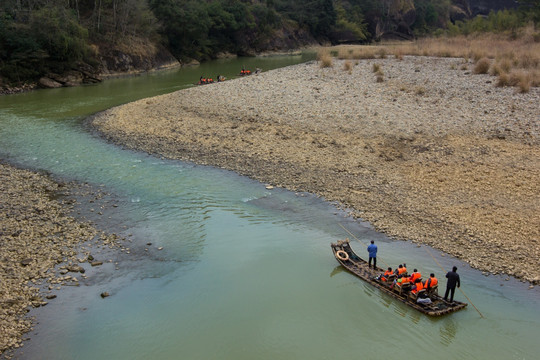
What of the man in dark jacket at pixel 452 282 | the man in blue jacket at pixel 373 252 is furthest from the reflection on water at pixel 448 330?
the man in blue jacket at pixel 373 252

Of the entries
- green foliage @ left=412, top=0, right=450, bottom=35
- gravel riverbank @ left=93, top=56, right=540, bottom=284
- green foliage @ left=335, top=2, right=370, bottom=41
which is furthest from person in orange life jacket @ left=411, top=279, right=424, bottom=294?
green foliage @ left=412, top=0, right=450, bottom=35

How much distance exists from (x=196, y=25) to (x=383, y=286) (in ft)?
205

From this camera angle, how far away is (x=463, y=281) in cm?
1367

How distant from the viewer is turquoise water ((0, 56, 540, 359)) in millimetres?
11461

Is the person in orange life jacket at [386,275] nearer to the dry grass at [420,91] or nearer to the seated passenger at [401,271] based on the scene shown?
the seated passenger at [401,271]

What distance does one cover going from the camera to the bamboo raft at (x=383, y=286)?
12.3 meters

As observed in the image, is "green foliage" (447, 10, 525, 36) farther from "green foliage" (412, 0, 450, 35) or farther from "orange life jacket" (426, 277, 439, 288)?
"green foliage" (412, 0, 450, 35)

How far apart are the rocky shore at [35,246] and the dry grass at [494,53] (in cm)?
2647

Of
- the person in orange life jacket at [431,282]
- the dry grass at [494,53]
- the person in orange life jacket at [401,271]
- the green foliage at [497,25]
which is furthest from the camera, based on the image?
the green foliage at [497,25]

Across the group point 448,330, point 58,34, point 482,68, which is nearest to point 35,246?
point 448,330

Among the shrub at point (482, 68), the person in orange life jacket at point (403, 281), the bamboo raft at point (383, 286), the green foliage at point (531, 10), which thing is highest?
the green foliage at point (531, 10)

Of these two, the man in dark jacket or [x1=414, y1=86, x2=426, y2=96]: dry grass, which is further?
[x1=414, y1=86, x2=426, y2=96]: dry grass

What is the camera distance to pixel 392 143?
2391cm

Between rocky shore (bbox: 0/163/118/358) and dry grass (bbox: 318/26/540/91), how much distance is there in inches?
1042
